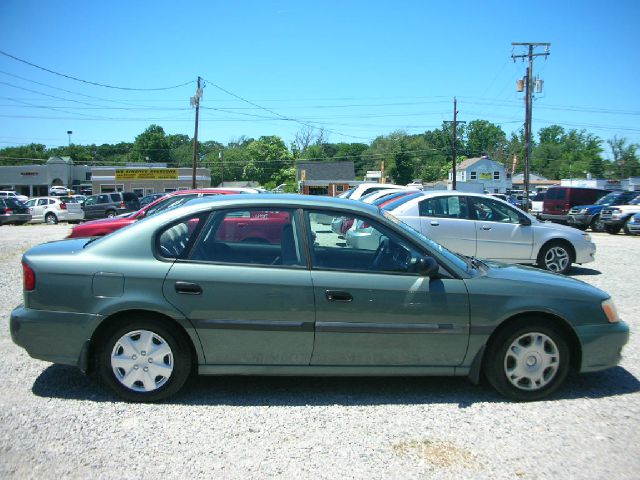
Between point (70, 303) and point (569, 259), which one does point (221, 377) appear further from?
point (569, 259)

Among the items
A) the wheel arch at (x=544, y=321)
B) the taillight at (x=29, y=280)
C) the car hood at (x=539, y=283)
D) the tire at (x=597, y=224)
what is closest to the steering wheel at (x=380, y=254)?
the car hood at (x=539, y=283)

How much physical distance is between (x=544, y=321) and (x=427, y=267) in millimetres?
1056

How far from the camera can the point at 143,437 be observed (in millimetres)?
3391

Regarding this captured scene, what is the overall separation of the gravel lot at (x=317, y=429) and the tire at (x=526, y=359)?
14 centimetres

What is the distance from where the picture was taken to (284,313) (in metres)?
3.79

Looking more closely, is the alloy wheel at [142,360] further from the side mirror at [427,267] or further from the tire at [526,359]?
the tire at [526,359]

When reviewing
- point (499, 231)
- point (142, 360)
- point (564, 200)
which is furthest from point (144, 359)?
point (564, 200)

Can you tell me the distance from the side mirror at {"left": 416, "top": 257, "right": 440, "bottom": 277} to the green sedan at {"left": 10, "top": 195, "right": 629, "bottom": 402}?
0.4 inches

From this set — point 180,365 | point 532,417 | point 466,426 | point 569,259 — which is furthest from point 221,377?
point 569,259

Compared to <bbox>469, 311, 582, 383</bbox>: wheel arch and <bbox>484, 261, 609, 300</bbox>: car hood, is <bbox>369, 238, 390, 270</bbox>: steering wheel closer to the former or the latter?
<bbox>484, 261, 609, 300</bbox>: car hood

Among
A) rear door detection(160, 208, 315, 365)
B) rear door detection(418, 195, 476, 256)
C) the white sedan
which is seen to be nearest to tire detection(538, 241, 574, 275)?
the white sedan

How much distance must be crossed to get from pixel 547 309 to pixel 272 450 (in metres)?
2.31

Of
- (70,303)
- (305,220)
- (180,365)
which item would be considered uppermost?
(305,220)

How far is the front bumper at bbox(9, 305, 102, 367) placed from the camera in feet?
12.5
